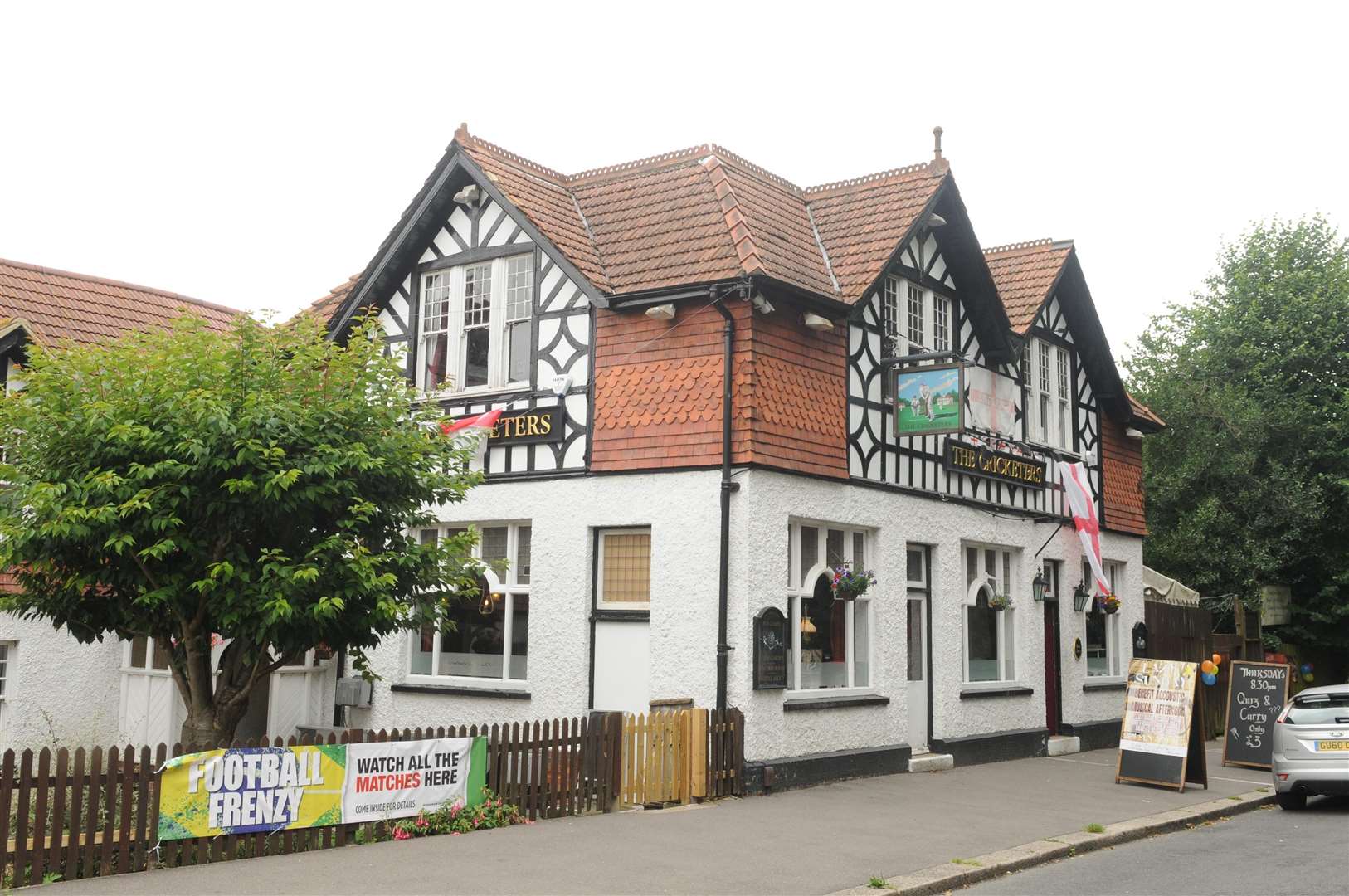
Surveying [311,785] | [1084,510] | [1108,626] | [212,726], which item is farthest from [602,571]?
[1108,626]

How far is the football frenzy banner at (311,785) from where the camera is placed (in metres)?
9.40

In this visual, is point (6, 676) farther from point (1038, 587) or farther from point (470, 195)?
point (1038, 587)

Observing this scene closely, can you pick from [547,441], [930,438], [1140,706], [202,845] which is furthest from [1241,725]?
[202,845]

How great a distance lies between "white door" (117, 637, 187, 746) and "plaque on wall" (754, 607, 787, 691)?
8.60 metres

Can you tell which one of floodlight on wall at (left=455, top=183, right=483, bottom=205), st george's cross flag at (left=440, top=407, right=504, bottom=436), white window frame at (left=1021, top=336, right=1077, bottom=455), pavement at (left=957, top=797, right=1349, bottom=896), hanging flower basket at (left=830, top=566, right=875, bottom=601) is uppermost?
floodlight on wall at (left=455, top=183, right=483, bottom=205)

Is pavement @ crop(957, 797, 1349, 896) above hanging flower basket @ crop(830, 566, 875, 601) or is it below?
below

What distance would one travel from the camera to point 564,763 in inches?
471

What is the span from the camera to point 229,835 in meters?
9.55

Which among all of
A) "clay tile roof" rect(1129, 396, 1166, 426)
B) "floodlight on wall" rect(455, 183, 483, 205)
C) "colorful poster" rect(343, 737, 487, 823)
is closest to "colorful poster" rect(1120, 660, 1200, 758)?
"clay tile roof" rect(1129, 396, 1166, 426)

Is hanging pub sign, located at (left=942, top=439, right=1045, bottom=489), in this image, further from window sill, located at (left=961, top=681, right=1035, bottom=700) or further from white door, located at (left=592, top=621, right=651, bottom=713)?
white door, located at (left=592, top=621, right=651, bottom=713)

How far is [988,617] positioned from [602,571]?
655cm

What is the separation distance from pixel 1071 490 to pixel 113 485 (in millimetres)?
14436

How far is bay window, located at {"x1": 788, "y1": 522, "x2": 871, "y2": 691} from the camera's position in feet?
49.2

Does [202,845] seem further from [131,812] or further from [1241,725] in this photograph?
[1241,725]
